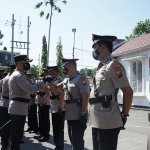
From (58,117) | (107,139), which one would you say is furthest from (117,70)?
(58,117)

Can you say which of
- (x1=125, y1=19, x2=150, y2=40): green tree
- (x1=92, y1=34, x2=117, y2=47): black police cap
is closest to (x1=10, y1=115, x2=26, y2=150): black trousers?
(x1=92, y1=34, x2=117, y2=47): black police cap

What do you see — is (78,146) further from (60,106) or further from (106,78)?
(106,78)

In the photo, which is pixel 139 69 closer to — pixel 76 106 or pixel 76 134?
pixel 76 106

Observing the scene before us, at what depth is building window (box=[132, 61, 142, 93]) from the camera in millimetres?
17469

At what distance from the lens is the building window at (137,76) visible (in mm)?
17469

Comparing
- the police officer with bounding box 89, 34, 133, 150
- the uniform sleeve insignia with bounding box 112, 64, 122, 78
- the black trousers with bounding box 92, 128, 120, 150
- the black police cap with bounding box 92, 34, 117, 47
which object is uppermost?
the black police cap with bounding box 92, 34, 117, 47

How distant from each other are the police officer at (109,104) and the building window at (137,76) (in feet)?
47.9

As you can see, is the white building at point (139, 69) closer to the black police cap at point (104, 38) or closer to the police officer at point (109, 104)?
the black police cap at point (104, 38)

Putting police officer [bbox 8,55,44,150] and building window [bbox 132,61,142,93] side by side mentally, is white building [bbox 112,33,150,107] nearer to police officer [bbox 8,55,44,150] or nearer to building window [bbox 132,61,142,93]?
building window [bbox 132,61,142,93]

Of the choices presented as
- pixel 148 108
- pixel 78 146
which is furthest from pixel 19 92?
pixel 148 108

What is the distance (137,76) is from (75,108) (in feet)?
45.4

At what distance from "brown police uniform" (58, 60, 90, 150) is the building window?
530 inches

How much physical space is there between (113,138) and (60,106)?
229cm

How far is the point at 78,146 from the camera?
14.9ft
